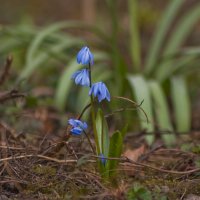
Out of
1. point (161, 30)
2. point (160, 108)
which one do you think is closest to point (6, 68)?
point (160, 108)

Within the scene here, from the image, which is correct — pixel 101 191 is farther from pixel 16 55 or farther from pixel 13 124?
pixel 16 55

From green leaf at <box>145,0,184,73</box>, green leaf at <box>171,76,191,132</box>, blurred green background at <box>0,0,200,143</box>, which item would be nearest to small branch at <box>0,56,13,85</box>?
blurred green background at <box>0,0,200,143</box>

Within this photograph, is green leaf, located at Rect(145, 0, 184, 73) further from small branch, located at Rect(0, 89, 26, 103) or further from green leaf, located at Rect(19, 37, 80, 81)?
small branch, located at Rect(0, 89, 26, 103)

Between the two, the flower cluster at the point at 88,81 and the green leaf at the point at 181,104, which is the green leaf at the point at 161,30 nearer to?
the green leaf at the point at 181,104

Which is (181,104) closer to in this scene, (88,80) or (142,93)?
(142,93)

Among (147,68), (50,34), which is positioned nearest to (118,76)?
(147,68)

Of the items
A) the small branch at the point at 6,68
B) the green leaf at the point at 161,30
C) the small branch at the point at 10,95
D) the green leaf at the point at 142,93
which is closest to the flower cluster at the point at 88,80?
the small branch at the point at 10,95
